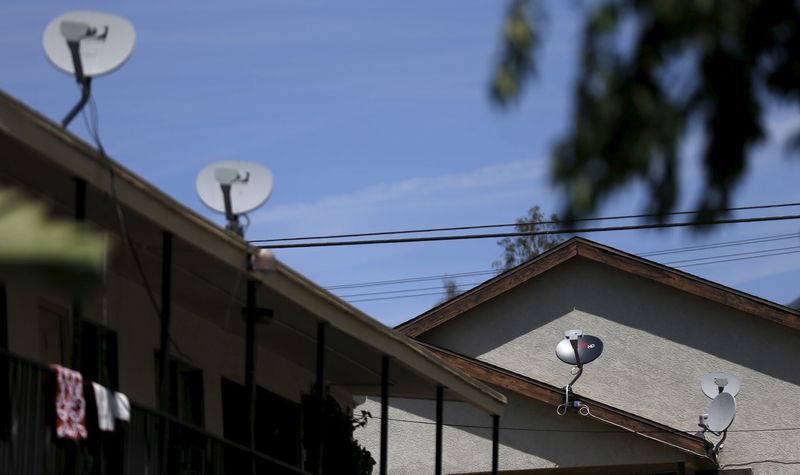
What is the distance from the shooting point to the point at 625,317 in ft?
70.8

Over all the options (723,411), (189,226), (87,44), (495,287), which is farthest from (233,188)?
(495,287)

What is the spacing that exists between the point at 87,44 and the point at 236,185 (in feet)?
7.85

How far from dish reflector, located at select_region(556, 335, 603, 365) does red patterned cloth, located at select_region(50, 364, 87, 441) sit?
13.0 meters

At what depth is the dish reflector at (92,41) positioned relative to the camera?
297 inches

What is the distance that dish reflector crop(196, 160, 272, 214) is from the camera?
9.88 m

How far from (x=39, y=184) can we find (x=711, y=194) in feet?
17.0

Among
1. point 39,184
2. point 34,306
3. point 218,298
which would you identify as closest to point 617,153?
point 39,184

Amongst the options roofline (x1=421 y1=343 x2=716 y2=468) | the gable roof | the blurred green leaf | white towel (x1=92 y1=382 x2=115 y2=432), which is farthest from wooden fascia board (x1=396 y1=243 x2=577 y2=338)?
the blurred green leaf

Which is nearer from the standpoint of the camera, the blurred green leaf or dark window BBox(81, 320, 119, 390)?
the blurred green leaf

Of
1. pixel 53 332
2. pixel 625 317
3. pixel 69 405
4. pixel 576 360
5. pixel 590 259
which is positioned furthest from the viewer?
pixel 590 259

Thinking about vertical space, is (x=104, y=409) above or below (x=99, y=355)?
below

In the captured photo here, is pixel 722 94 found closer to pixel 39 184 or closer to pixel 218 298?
pixel 39 184

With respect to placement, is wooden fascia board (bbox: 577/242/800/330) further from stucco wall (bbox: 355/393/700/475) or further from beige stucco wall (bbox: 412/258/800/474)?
stucco wall (bbox: 355/393/700/475)

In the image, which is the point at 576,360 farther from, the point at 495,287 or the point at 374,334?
the point at 374,334
